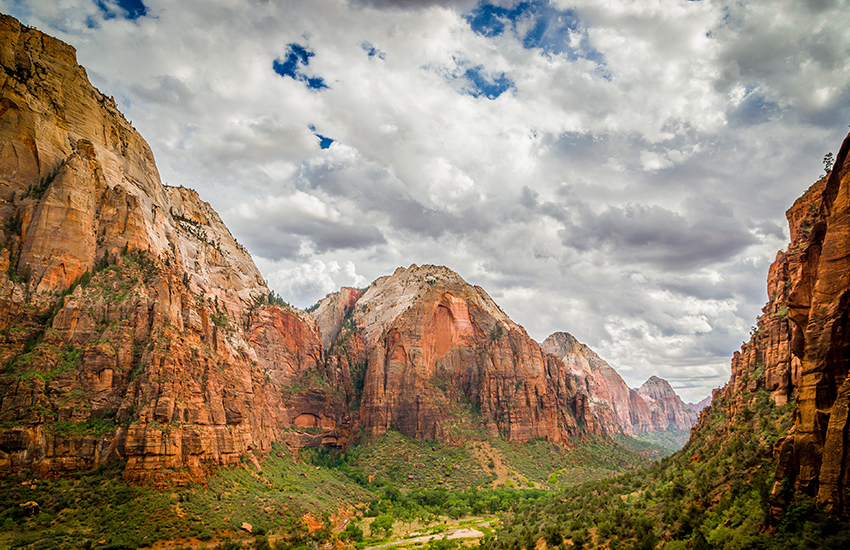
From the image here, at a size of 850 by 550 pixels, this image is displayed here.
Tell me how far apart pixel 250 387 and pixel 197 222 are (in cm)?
5466

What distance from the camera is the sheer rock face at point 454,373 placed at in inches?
5094

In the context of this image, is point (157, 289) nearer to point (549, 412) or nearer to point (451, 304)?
point (451, 304)

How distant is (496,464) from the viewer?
11612 cm

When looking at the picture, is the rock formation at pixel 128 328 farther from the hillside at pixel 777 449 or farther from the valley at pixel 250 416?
the hillside at pixel 777 449

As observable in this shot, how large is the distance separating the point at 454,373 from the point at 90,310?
341 ft

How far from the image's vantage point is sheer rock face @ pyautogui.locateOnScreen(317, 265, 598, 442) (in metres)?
129

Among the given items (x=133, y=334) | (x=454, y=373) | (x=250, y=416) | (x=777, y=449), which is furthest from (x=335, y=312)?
(x=777, y=449)

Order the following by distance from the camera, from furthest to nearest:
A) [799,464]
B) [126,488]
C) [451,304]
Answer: [451,304]
[126,488]
[799,464]

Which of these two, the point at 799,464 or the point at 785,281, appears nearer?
the point at 799,464

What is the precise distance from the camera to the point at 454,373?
142375mm

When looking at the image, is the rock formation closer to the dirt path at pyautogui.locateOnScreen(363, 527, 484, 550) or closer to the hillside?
the dirt path at pyautogui.locateOnScreen(363, 527, 484, 550)

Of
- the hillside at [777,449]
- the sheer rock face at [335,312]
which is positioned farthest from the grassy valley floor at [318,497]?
the sheer rock face at [335,312]

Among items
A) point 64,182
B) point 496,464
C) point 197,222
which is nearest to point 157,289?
point 64,182

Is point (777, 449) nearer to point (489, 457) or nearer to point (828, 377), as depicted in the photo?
point (828, 377)
